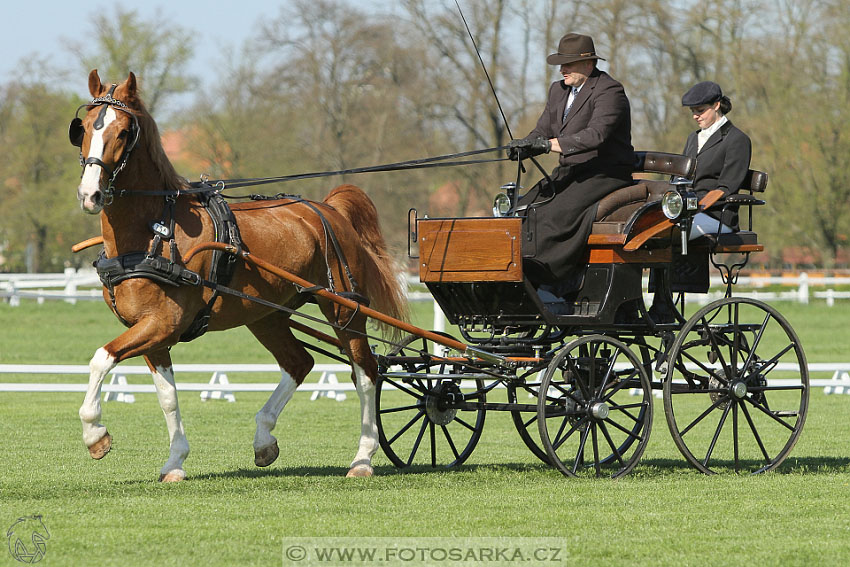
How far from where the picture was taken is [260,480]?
7.73m

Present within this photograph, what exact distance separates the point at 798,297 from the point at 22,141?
26.2 meters

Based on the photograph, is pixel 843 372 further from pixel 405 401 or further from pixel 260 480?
pixel 260 480

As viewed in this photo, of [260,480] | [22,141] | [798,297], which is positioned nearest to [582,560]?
[260,480]

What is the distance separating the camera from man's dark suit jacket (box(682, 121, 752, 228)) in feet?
27.6

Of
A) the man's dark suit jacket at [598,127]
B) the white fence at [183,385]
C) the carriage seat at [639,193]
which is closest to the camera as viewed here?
the man's dark suit jacket at [598,127]

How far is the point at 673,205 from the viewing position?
25.5 feet

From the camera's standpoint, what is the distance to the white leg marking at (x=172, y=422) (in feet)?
25.2

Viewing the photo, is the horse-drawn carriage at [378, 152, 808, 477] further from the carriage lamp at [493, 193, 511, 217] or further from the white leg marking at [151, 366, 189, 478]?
the white leg marking at [151, 366, 189, 478]

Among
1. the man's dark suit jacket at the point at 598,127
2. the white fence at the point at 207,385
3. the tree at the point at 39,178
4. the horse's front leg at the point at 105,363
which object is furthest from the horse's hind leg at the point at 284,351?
the tree at the point at 39,178

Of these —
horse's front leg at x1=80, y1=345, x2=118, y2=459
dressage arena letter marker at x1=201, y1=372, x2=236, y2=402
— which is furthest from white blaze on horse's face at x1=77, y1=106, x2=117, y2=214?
dressage arena letter marker at x1=201, y1=372, x2=236, y2=402

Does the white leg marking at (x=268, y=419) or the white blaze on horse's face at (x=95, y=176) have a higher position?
the white blaze on horse's face at (x=95, y=176)

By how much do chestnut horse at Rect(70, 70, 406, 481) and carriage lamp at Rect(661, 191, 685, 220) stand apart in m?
2.12

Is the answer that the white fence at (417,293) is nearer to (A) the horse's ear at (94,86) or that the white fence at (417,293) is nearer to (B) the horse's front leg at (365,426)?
(B) the horse's front leg at (365,426)

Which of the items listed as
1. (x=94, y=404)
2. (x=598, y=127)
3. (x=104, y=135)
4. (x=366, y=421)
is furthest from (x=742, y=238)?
(x=94, y=404)
